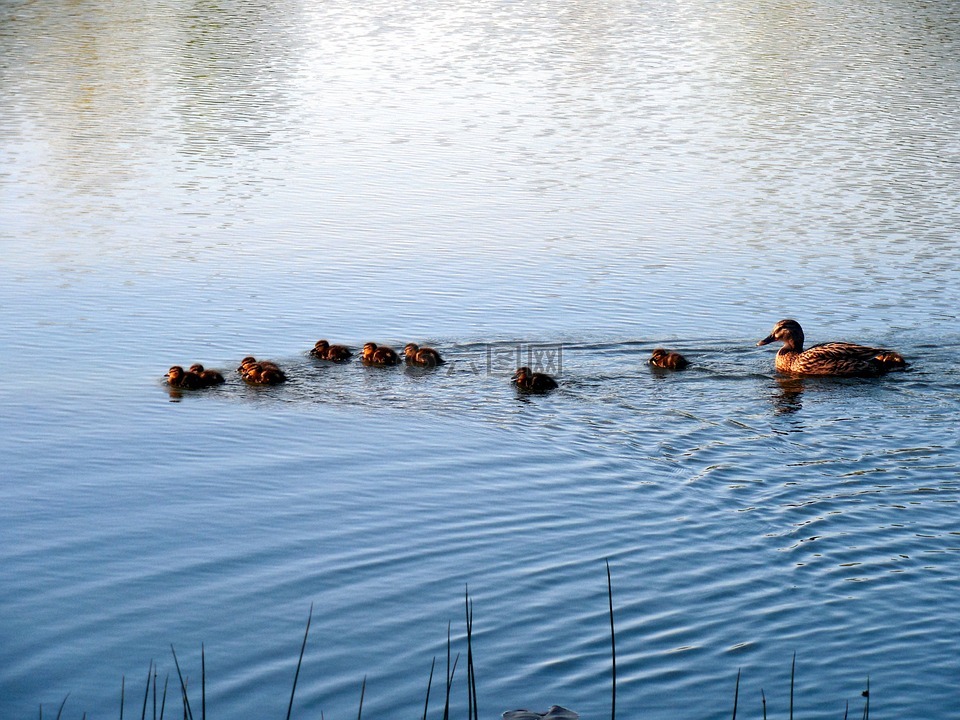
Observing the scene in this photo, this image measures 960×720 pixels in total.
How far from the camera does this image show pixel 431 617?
6.73m

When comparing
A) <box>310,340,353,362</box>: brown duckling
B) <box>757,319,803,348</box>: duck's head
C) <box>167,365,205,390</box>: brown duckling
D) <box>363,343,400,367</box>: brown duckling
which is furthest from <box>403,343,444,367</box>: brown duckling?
<box>757,319,803,348</box>: duck's head

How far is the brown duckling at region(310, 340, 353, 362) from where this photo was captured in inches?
435

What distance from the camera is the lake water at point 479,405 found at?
6395 millimetres

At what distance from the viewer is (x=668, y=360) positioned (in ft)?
36.1

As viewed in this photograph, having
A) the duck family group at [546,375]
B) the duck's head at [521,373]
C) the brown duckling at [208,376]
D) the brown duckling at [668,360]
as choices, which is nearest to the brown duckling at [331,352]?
the duck family group at [546,375]

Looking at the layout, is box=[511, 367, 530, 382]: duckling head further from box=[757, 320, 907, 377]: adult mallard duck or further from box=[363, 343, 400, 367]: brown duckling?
box=[757, 320, 907, 377]: adult mallard duck

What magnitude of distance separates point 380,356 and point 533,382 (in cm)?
127

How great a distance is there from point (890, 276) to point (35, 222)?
352 inches

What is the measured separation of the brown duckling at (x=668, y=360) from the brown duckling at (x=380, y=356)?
1.97 meters

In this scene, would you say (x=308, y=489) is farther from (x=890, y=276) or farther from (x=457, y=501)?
(x=890, y=276)

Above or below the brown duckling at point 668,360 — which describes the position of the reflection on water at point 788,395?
below

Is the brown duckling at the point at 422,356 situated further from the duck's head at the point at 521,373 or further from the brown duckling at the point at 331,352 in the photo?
the duck's head at the point at 521,373

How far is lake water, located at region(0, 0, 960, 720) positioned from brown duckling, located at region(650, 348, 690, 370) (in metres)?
0.13

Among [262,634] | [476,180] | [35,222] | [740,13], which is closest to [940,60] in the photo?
[740,13]
